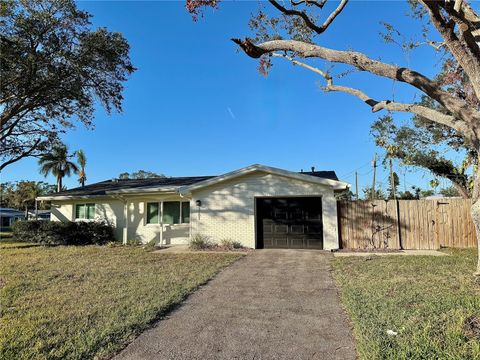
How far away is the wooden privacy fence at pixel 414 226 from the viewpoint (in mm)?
12539

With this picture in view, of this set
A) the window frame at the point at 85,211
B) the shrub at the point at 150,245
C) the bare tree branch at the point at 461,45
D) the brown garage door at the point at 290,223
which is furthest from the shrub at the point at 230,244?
the bare tree branch at the point at 461,45

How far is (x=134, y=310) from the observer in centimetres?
519

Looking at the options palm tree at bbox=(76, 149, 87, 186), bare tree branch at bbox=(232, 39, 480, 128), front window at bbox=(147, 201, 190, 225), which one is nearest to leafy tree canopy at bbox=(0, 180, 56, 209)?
palm tree at bbox=(76, 149, 87, 186)

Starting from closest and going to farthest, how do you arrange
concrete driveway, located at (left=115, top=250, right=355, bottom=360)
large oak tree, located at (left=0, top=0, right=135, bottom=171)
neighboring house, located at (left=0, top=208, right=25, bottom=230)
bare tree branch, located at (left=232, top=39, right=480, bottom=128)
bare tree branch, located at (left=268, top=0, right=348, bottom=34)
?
concrete driveway, located at (left=115, top=250, right=355, bottom=360) → bare tree branch, located at (left=232, top=39, right=480, bottom=128) → bare tree branch, located at (left=268, top=0, right=348, bottom=34) → large oak tree, located at (left=0, top=0, right=135, bottom=171) → neighboring house, located at (left=0, top=208, right=25, bottom=230)

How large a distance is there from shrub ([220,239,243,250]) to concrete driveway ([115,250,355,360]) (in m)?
5.61

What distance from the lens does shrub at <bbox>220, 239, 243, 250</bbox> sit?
13.3 m

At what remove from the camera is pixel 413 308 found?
4969 millimetres

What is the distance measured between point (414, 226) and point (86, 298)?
460 inches

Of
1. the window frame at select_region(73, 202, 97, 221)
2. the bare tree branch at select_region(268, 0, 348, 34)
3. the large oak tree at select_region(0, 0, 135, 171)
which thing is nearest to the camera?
the bare tree branch at select_region(268, 0, 348, 34)

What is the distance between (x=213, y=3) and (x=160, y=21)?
4.16 meters

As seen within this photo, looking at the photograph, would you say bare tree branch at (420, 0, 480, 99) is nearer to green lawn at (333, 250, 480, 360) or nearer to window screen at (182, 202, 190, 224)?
green lawn at (333, 250, 480, 360)

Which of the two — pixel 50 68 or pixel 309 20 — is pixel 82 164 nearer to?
pixel 50 68

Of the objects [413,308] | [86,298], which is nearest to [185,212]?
[86,298]

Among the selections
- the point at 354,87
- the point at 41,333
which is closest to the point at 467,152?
the point at 354,87
